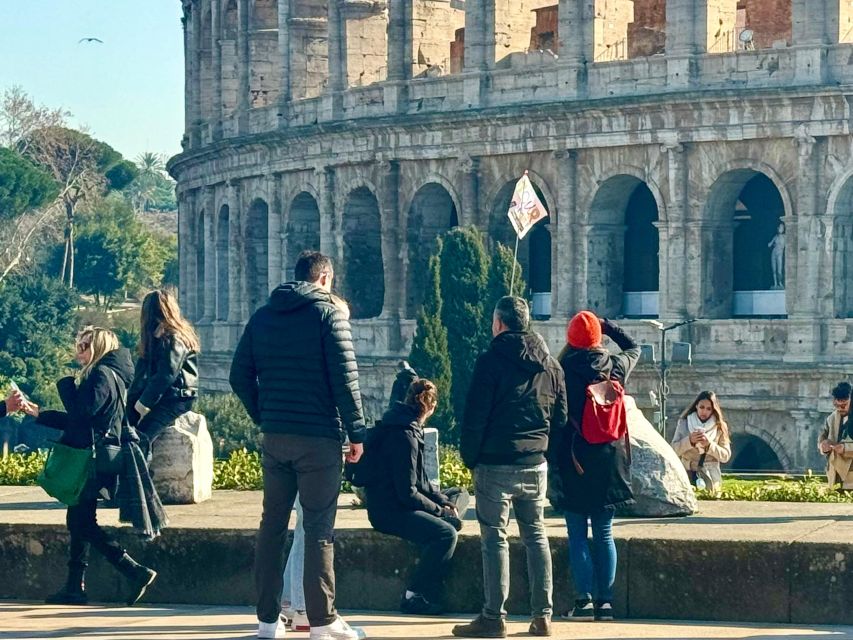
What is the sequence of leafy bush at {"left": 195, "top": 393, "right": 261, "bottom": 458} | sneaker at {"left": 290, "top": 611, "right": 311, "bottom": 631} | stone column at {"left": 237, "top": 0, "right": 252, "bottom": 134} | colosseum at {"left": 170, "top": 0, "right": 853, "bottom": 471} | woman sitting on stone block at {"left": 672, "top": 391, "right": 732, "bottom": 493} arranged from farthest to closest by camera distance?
stone column at {"left": 237, "top": 0, "right": 252, "bottom": 134} → leafy bush at {"left": 195, "top": 393, "right": 261, "bottom": 458} → colosseum at {"left": 170, "top": 0, "right": 853, "bottom": 471} → woman sitting on stone block at {"left": 672, "top": 391, "right": 732, "bottom": 493} → sneaker at {"left": 290, "top": 611, "right": 311, "bottom": 631}

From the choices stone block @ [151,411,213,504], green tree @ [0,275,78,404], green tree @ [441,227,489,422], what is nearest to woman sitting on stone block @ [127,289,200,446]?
stone block @ [151,411,213,504]

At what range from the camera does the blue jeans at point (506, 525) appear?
46.2 feet

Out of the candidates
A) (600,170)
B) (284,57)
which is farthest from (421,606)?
(284,57)

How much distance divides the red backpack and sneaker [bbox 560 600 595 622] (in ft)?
2.61

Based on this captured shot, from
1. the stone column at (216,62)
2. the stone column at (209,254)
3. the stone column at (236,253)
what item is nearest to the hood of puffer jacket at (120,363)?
the stone column at (236,253)

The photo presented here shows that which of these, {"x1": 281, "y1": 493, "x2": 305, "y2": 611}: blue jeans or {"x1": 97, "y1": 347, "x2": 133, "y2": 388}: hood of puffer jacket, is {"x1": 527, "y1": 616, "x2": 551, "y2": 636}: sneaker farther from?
{"x1": 97, "y1": 347, "x2": 133, "y2": 388}: hood of puffer jacket

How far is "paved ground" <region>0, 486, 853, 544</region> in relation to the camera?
49.1ft

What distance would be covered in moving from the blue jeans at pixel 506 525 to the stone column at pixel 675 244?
32.0m

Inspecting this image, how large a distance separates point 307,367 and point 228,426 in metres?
36.9

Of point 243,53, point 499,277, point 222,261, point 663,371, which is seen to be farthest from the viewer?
point 222,261

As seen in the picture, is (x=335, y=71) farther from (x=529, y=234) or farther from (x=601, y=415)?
(x=601, y=415)

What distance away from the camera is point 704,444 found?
21734mm

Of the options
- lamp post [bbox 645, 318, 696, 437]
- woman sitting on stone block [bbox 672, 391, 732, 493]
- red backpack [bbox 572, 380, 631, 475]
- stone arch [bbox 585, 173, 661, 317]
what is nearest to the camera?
red backpack [bbox 572, 380, 631, 475]

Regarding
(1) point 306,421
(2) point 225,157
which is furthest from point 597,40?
(1) point 306,421
